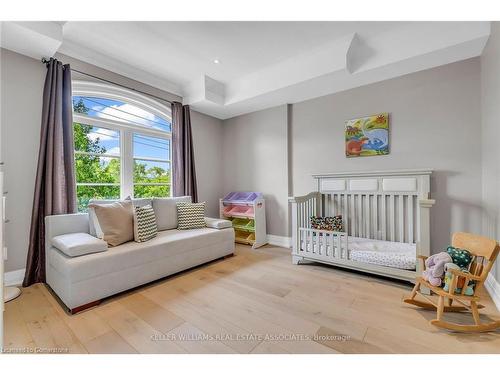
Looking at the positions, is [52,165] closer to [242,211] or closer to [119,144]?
[119,144]

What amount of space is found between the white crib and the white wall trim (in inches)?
112

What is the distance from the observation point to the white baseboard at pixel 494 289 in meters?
1.78

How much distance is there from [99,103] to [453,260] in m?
3.98

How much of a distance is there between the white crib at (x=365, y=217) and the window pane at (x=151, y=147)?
219 centimetres

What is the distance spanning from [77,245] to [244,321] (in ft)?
4.86

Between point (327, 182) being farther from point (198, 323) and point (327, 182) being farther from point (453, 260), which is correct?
point (198, 323)

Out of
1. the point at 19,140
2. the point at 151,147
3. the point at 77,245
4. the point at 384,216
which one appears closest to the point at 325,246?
the point at 384,216

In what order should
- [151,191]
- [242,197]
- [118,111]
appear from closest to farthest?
1. [118,111]
2. [151,191]
3. [242,197]

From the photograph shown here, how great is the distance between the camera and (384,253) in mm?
2299

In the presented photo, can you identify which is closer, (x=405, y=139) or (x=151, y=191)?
(x=405, y=139)

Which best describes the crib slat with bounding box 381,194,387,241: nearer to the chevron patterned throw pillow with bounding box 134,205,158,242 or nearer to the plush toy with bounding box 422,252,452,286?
the plush toy with bounding box 422,252,452,286

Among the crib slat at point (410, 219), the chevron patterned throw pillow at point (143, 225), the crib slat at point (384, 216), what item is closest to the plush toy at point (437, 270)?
the crib slat at point (410, 219)

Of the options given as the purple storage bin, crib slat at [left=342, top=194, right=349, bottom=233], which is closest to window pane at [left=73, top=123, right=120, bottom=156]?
the purple storage bin

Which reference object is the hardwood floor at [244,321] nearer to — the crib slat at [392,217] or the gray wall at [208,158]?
the crib slat at [392,217]
